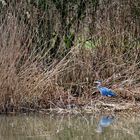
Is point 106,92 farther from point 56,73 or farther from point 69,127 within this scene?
point 69,127

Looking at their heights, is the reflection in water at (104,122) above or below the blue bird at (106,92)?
below

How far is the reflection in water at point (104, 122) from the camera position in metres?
7.95

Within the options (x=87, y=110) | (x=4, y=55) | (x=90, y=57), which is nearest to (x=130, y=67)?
(x=90, y=57)

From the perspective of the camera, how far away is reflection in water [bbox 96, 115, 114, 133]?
313 inches

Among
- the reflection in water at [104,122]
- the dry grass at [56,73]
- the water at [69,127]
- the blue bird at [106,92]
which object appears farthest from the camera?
the blue bird at [106,92]

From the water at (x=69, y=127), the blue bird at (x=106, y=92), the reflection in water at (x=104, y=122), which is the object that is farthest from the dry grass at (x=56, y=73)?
the reflection in water at (x=104, y=122)

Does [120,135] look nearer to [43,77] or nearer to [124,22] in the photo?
[43,77]

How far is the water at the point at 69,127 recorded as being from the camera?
752 cm

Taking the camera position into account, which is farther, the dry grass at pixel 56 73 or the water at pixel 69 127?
the dry grass at pixel 56 73

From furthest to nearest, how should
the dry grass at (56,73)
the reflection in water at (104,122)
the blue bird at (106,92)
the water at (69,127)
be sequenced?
1. the blue bird at (106,92)
2. the dry grass at (56,73)
3. the reflection in water at (104,122)
4. the water at (69,127)

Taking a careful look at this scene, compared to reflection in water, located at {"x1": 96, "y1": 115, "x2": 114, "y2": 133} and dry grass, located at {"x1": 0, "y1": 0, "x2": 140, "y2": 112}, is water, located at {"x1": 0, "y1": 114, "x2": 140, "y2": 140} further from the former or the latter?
dry grass, located at {"x1": 0, "y1": 0, "x2": 140, "y2": 112}

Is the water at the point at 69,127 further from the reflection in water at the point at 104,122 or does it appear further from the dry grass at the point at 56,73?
the dry grass at the point at 56,73

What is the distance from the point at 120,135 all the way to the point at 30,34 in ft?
9.49

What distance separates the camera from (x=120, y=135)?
7.63 metres
